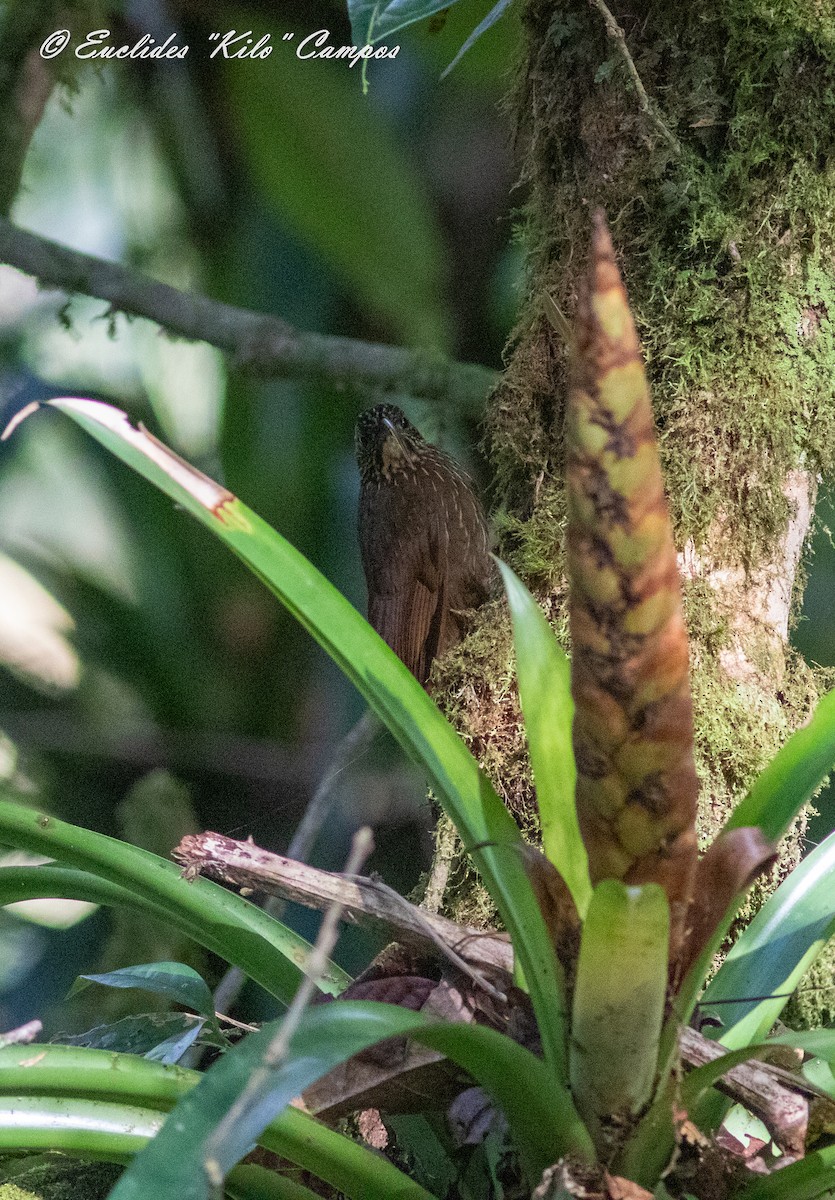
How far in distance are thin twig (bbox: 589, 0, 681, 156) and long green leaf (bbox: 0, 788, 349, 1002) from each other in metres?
0.87

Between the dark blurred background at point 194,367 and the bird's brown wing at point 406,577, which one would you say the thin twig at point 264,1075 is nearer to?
the bird's brown wing at point 406,577

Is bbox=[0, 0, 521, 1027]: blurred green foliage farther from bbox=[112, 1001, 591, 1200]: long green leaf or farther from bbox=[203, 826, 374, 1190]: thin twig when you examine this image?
bbox=[203, 826, 374, 1190]: thin twig

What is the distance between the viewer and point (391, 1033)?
483 millimetres

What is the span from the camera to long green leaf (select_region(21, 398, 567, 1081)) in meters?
0.56

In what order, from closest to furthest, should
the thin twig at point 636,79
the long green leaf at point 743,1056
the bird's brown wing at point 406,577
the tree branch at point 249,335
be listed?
the long green leaf at point 743,1056
the thin twig at point 636,79
the bird's brown wing at point 406,577
the tree branch at point 249,335

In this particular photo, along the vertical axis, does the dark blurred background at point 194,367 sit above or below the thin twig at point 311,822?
above

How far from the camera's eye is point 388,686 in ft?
2.02

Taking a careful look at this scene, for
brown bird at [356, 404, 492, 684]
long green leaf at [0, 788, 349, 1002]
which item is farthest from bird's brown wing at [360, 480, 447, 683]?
long green leaf at [0, 788, 349, 1002]

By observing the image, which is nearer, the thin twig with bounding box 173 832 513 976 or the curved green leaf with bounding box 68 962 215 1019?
the thin twig with bounding box 173 832 513 976

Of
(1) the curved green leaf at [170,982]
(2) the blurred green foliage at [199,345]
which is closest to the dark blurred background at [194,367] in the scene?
(2) the blurred green foliage at [199,345]

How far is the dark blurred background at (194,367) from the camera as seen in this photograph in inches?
81.2

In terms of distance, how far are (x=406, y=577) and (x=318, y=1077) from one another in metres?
1.37

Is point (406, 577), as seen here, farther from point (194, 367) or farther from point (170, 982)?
point (170, 982)

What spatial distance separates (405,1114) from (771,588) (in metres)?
0.66
